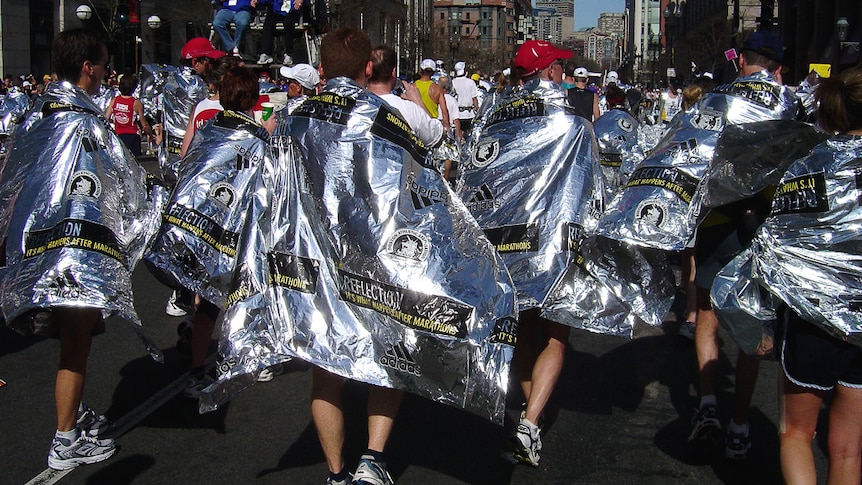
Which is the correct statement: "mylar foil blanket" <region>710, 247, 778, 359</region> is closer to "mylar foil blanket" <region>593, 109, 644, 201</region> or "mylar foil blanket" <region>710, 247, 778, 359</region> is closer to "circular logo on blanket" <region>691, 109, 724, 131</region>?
"circular logo on blanket" <region>691, 109, 724, 131</region>

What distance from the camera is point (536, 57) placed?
16.5ft

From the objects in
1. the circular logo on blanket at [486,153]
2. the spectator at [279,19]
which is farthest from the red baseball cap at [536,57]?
the spectator at [279,19]

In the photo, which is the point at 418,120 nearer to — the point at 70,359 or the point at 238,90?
the point at 238,90

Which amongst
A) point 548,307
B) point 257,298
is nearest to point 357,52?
point 257,298

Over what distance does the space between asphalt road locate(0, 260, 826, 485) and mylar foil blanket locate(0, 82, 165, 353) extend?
0.85 metres

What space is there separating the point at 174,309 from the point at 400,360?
4.52 meters

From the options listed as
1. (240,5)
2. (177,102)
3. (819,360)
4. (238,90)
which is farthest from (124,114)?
(819,360)

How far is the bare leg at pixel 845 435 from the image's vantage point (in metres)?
3.29

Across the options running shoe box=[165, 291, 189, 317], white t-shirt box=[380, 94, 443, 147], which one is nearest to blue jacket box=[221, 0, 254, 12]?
running shoe box=[165, 291, 189, 317]

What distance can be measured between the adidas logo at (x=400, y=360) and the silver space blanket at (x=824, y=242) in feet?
4.76

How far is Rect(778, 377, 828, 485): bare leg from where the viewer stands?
337 centimetres

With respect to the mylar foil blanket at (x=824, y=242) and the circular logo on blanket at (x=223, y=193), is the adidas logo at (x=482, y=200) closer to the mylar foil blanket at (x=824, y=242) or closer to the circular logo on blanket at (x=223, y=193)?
the circular logo on blanket at (x=223, y=193)

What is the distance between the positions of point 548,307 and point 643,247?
1.86 ft

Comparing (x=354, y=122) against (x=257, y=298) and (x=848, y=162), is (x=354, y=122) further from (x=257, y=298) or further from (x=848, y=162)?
(x=848, y=162)
